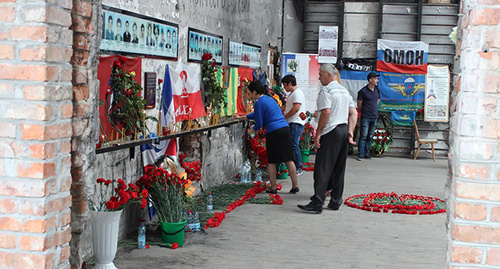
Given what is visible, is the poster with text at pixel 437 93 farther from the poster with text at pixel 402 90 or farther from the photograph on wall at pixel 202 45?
the photograph on wall at pixel 202 45

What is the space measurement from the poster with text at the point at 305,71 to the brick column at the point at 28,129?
1155cm

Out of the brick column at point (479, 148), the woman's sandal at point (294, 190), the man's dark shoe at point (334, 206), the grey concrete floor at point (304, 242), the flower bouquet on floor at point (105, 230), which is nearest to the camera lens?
the brick column at point (479, 148)

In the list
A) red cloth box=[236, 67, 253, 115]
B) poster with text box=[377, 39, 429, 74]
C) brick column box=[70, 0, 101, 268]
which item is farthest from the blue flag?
brick column box=[70, 0, 101, 268]

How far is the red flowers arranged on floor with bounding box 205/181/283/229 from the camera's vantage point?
6664mm

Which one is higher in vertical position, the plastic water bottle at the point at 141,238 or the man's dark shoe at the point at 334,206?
the plastic water bottle at the point at 141,238

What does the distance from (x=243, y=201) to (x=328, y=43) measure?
8.42 meters

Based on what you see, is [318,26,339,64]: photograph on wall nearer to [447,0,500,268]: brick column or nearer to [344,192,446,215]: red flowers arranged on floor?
[344,192,446,215]: red flowers arranged on floor

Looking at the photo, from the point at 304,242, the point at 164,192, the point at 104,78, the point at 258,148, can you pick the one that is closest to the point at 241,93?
the point at 258,148

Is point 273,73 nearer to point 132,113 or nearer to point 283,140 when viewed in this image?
point 283,140

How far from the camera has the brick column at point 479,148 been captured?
2.83 metres

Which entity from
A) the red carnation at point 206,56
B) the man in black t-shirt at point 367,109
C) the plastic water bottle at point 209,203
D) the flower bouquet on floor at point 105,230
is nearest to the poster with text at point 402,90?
the man in black t-shirt at point 367,109

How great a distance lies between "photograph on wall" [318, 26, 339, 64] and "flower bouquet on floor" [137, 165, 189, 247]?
399 inches

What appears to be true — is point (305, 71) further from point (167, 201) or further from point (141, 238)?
point (141, 238)

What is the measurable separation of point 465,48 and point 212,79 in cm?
591
